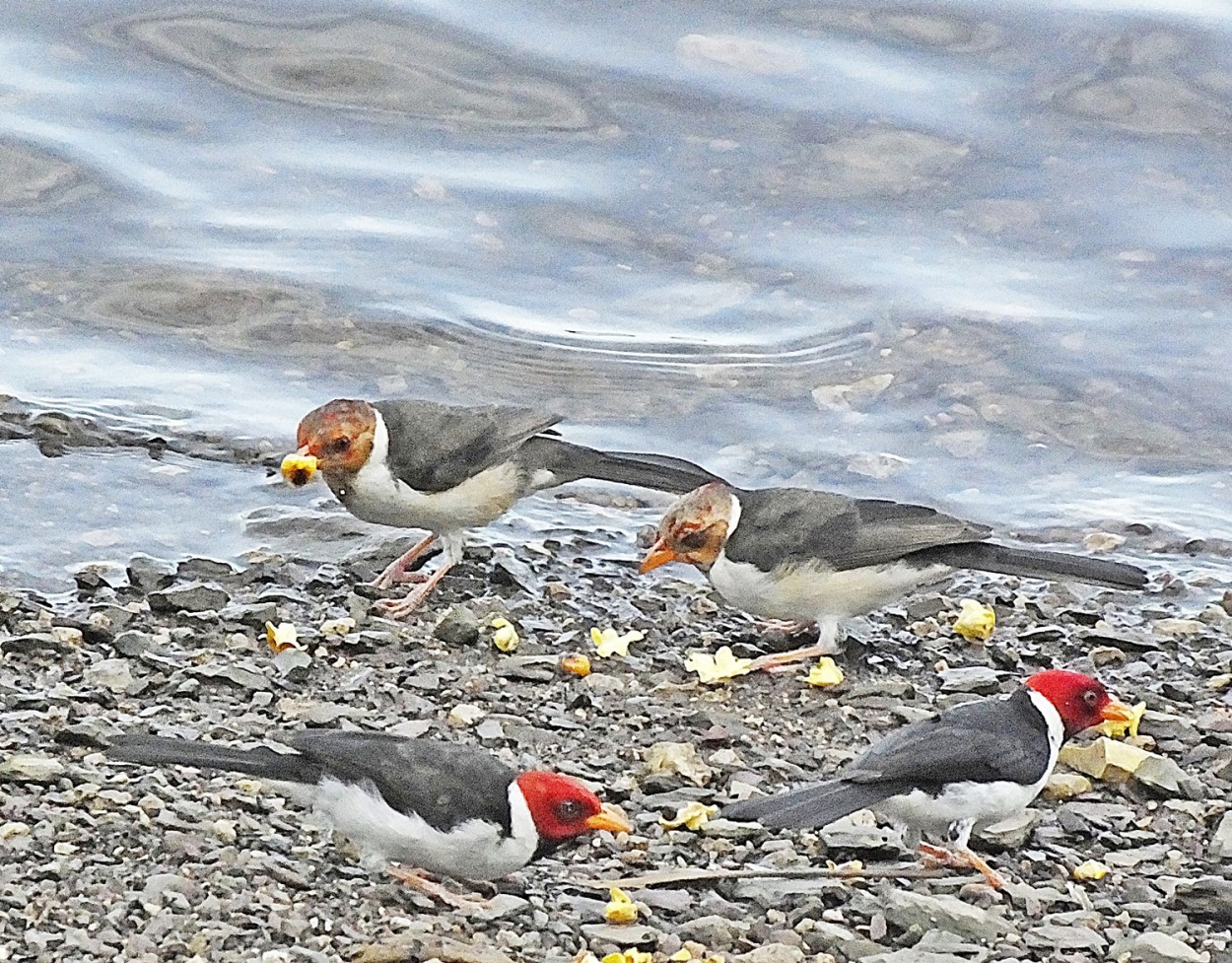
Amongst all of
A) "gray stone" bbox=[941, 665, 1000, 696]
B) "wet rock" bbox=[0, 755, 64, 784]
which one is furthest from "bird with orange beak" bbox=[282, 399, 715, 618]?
"wet rock" bbox=[0, 755, 64, 784]

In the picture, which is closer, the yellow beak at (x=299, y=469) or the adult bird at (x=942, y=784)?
the adult bird at (x=942, y=784)

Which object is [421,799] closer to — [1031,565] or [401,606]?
[401,606]

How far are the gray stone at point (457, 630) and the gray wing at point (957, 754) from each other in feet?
6.69

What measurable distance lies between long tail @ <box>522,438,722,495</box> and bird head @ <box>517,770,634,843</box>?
3.21 metres

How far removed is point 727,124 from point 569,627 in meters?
6.56

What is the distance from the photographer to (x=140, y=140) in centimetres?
1339

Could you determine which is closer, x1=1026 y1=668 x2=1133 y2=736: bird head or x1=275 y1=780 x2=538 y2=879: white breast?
x1=275 y1=780 x2=538 y2=879: white breast

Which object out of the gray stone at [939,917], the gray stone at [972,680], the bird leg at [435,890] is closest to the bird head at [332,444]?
the gray stone at [972,680]

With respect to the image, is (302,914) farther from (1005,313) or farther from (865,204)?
(865,204)

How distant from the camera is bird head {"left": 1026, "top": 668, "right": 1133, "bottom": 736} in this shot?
619 cm

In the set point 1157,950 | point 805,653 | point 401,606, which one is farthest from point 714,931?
point 401,606

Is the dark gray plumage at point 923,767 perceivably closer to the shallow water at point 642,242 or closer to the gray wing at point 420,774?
the gray wing at point 420,774

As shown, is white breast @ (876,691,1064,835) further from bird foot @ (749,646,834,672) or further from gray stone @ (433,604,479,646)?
gray stone @ (433,604,479,646)

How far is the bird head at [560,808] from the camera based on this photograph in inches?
211
